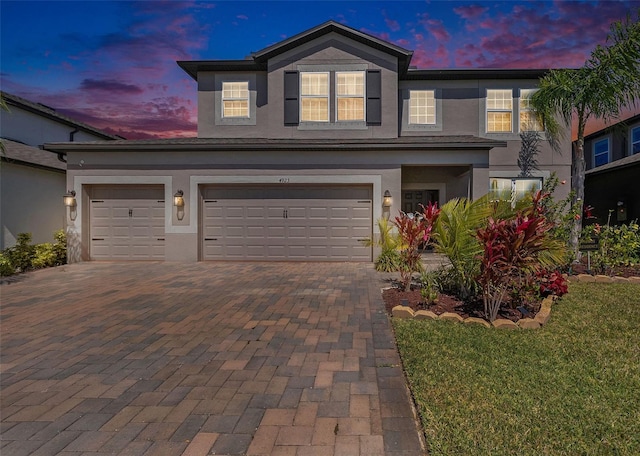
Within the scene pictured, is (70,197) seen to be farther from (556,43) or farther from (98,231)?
(556,43)

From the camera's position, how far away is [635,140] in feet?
54.5

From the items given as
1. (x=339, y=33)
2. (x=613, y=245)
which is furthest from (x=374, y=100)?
(x=613, y=245)

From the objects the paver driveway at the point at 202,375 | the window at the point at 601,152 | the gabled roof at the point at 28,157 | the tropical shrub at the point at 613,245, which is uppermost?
the window at the point at 601,152

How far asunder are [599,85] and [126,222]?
15.2 meters

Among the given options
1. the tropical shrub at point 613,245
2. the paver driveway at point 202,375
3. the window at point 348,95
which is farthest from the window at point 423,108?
the paver driveway at point 202,375

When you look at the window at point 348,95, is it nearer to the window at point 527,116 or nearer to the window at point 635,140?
the window at point 527,116

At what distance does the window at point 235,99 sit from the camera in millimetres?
12875

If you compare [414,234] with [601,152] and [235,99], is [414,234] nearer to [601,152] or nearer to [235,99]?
[235,99]

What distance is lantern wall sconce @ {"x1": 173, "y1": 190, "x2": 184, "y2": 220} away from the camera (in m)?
10.7

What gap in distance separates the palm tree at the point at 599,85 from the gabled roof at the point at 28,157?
16.3 meters

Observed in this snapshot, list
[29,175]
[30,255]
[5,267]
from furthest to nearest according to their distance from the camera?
[29,175]
[30,255]
[5,267]

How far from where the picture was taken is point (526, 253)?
15.4 ft

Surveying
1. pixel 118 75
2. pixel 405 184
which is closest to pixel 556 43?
pixel 405 184

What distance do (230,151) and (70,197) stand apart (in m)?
5.32
